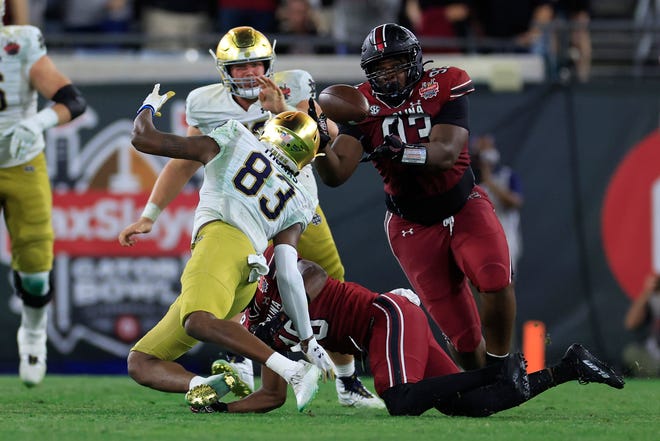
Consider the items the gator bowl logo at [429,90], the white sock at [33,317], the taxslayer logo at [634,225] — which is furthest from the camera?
the taxslayer logo at [634,225]

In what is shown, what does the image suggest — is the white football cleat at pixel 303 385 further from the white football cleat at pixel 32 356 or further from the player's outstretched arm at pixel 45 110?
the white football cleat at pixel 32 356

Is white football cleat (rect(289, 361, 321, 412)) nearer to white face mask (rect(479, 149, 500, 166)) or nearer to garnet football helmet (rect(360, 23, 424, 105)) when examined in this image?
garnet football helmet (rect(360, 23, 424, 105))

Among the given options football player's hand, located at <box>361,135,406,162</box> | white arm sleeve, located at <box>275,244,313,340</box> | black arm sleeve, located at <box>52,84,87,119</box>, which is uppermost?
football player's hand, located at <box>361,135,406,162</box>

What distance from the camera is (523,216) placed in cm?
936

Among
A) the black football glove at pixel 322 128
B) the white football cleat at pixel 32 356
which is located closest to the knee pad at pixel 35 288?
the white football cleat at pixel 32 356

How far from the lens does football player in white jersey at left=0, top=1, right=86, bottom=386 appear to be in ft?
23.0

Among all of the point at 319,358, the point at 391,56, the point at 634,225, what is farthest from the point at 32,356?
the point at 634,225

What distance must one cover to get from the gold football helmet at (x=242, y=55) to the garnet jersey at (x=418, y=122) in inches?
21.4

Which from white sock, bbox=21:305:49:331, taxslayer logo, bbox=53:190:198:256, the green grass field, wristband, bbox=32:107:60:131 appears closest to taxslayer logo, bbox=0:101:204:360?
taxslayer logo, bbox=53:190:198:256

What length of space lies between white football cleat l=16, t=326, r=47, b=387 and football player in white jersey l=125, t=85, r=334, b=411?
1.82 m

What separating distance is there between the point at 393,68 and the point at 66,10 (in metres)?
5.30

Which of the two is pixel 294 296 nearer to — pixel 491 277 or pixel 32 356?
pixel 491 277

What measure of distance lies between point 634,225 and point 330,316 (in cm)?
426

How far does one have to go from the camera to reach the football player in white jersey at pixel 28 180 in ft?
23.0
